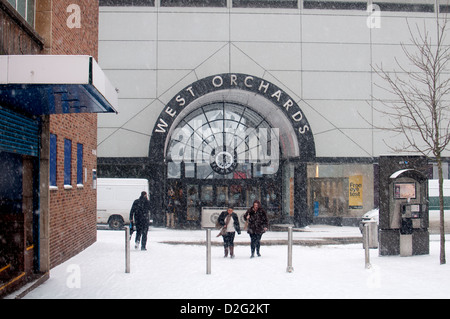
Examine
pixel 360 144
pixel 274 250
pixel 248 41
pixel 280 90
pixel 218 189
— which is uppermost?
pixel 248 41

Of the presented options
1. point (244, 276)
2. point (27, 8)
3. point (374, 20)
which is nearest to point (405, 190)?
point (244, 276)

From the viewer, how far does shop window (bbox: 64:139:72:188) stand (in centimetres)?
1411

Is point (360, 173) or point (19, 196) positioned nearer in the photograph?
point (19, 196)

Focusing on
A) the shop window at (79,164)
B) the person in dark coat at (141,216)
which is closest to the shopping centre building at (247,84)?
the person in dark coat at (141,216)

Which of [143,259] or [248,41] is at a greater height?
[248,41]

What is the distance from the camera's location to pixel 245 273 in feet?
38.9

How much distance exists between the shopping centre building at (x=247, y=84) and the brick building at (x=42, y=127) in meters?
10.8

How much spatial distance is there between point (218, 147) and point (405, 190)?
15020mm

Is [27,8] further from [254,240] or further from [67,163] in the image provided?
[254,240]

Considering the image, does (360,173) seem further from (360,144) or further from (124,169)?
(124,169)

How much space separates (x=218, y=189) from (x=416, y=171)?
1507 cm

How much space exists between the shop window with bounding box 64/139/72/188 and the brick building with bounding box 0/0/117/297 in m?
0.03

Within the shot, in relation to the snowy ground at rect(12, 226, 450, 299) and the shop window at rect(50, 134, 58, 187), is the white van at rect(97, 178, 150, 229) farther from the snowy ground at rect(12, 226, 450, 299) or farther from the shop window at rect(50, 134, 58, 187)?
the shop window at rect(50, 134, 58, 187)
